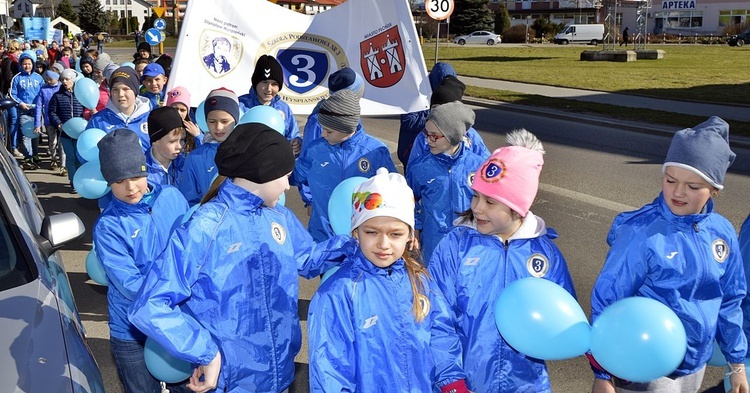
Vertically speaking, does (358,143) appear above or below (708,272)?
above

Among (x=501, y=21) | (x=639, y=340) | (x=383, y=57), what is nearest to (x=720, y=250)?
(x=639, y=340)

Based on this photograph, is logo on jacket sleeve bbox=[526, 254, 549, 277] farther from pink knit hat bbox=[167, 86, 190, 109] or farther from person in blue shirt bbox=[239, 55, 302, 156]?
pink knit hat bbox=[167, 86, 190, 109]

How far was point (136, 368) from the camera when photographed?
391 cm

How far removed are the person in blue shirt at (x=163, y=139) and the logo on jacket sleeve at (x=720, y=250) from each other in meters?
3.43

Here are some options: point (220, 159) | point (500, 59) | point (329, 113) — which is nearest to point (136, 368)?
point (220, 159)

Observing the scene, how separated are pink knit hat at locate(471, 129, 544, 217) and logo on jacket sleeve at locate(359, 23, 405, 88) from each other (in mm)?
3799

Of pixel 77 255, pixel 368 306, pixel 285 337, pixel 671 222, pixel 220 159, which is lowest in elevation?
pixel 77 255

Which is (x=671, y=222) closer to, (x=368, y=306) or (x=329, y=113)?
(x=368, y=306)

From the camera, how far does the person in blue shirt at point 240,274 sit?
2.93 m

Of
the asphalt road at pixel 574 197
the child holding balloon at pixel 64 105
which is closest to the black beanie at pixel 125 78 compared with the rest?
the asphalt road at pixel 574 197

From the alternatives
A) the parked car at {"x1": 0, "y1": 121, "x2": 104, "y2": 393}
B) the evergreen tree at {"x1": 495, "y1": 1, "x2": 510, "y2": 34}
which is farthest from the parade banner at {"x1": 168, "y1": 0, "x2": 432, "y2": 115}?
the evergreen tree at {"x1": 495, "y1": 1, "x2": 510, "y2": 34}

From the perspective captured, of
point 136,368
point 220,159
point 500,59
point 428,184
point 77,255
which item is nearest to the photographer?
point 220,159

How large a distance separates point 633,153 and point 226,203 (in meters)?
11.6

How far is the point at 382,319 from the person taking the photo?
2975 millimetres
